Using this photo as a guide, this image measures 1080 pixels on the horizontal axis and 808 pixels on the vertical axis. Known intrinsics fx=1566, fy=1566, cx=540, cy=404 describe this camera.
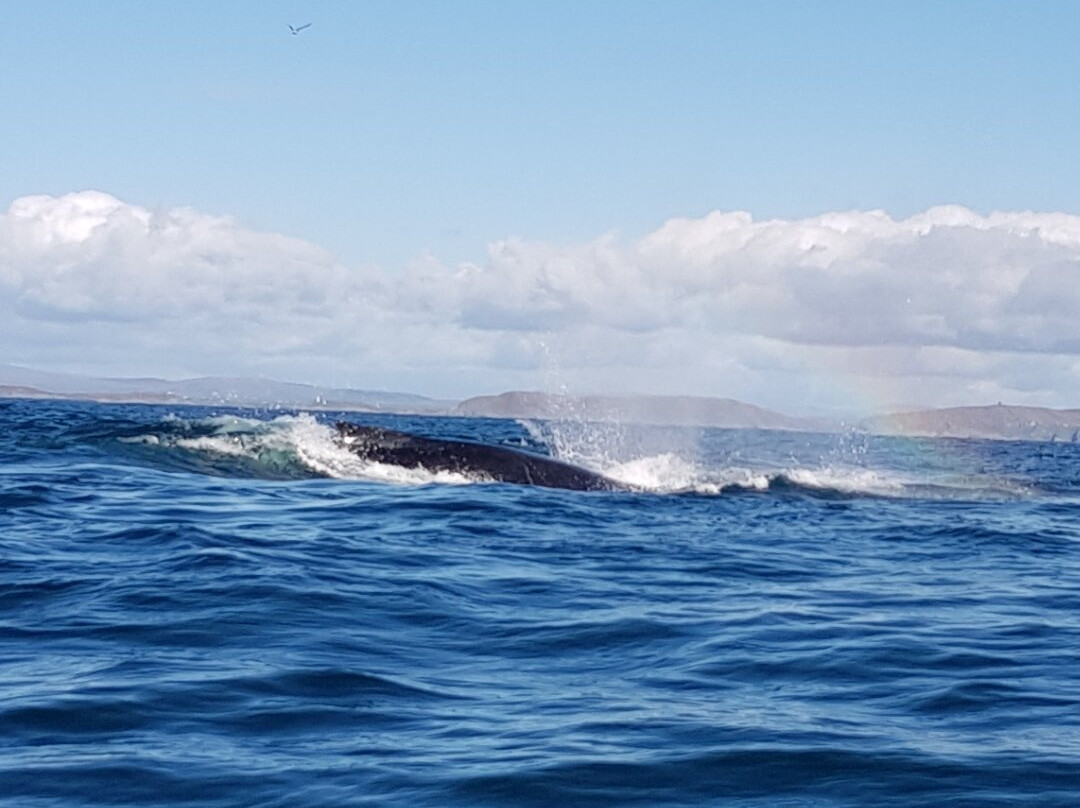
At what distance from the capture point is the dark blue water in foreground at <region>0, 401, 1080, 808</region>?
22.9 ft

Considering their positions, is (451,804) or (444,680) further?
(444,680)

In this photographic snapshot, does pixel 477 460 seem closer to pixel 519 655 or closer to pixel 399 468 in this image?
pixel 399 468

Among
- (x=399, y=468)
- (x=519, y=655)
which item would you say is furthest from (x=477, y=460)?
(x=519, y=655)

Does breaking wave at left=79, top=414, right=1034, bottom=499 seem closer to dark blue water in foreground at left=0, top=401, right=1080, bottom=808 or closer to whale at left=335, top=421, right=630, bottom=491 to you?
whale at left=335, top=421, right=630, bottom=491

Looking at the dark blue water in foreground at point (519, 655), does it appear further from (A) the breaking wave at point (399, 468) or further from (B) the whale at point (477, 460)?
(A) the breaking wave at point (399, 468)

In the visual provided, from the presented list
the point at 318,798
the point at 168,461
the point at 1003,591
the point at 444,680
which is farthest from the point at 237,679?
the point at 168,461

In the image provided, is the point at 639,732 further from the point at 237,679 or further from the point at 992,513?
the point at 992,513

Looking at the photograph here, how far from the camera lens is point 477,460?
23547 mm

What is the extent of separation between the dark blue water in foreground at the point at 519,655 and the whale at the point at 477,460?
11.0ft

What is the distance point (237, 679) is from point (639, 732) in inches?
92.6

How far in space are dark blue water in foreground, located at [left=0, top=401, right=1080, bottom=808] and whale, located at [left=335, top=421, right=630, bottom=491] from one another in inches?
132

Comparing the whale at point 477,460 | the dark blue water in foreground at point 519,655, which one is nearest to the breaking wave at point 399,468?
the whale at point 477,460

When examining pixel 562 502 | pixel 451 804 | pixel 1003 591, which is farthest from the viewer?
pixel 562 502

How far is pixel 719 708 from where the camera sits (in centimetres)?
833
